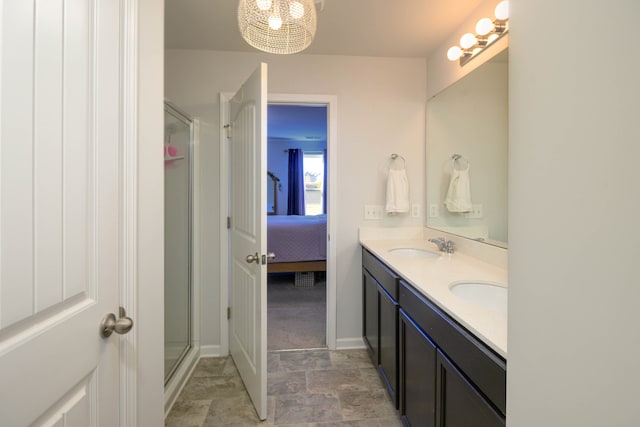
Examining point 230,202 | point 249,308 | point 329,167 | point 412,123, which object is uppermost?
point 412,123

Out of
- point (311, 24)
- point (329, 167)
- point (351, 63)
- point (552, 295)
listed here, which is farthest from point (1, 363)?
point (351, 63)

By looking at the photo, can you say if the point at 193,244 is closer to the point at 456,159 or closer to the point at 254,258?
the point at 254,258

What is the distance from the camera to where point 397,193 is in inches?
94.2

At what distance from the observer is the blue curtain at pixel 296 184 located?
694cm

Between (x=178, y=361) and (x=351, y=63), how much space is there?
251 centimetres

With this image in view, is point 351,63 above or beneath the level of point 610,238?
above

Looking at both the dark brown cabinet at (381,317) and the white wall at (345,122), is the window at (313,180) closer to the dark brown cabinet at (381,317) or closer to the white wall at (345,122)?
the white wall at (345,122)

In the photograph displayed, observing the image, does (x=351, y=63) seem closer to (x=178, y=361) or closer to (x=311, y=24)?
(x=311, y=24)

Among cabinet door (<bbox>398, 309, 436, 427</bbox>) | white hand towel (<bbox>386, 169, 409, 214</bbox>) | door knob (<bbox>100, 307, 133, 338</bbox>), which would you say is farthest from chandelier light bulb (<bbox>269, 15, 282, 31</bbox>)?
white hand towel (<bbox>386, 169, 409, 214</bbox>)

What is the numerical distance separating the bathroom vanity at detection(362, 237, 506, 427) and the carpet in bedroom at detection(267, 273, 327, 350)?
2.34ft

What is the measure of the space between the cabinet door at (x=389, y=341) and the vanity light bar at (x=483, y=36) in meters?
1.49

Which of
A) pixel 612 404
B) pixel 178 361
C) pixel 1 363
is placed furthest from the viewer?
pixel 178 361

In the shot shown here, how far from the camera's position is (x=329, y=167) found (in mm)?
2434

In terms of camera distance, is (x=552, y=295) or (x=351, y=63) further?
(x=351, y=63)
